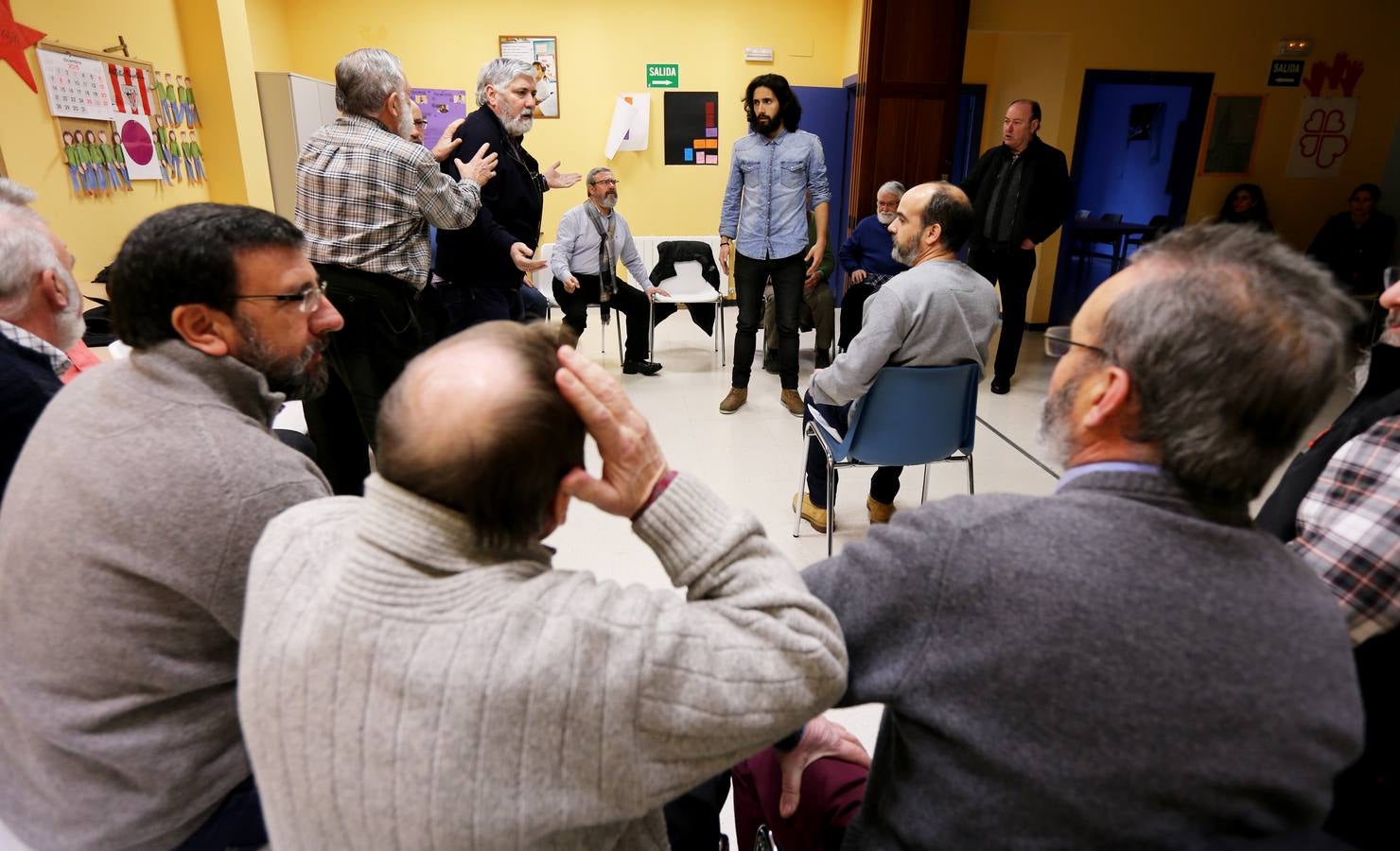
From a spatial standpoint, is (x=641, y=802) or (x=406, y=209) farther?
(x=406, y=209)

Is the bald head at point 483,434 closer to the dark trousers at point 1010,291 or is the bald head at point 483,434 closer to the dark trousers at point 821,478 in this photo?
the dark trousers at point 821,478

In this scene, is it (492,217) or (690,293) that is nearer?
(492,217)

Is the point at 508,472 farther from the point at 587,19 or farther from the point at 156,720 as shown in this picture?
the point at 587,19

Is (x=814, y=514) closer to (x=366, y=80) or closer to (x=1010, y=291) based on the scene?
(x=366, y=80)

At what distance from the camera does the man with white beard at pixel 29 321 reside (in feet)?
4.53

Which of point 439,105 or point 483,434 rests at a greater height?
point 439,105

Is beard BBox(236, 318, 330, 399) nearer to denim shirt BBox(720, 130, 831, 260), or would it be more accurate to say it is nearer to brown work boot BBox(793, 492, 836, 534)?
brown work boot BBox(793, 492, 836, 534)

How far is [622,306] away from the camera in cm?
512

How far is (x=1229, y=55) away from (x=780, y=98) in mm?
4436

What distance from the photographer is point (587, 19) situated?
21.4 ft

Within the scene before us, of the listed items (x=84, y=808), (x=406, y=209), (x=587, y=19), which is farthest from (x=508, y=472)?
(x=587, y=19)

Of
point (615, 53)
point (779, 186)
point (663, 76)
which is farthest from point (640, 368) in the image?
point (615, 53)

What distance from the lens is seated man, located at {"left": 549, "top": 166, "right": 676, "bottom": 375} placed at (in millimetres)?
4863

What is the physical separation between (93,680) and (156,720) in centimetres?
9
